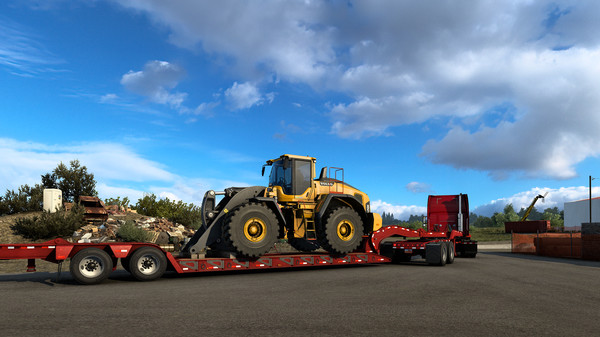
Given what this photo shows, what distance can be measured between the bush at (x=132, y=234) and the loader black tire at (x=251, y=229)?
13.3 metres

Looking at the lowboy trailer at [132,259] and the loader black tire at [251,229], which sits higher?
the loader black tire at [251,229]

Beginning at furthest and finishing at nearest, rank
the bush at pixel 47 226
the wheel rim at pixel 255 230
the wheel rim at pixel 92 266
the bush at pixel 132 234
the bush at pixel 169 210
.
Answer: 1. the bush at pixel 169 210
2. the bush at pixel 47 226
3. the bush at pixel 132 234
4. the wheel rim at pixel 255 230
5. the wheel rim at pixel 92 266

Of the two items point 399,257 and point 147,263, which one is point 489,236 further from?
point 147,263

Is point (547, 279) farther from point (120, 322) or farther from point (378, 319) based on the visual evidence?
point (120, 322)

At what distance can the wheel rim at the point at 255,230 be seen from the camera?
1266 cm

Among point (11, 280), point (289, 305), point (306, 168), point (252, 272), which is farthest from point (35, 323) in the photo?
point (306, 168)

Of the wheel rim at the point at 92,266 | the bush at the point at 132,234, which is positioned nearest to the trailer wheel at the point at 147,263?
the wheel rim at the point at 92,266

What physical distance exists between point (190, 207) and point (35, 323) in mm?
29682

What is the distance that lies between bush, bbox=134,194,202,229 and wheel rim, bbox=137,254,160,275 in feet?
73.3

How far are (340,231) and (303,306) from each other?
6.34 meters

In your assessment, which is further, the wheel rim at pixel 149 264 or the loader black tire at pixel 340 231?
the loader black tire at pixel 340 231

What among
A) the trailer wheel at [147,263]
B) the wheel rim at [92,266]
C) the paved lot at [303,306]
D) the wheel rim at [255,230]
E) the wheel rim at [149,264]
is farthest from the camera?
the wheel rim at [255,230]

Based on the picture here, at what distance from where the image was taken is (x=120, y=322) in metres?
6.84

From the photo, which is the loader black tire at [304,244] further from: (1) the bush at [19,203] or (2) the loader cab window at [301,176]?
(1) the bush at [19,203]
